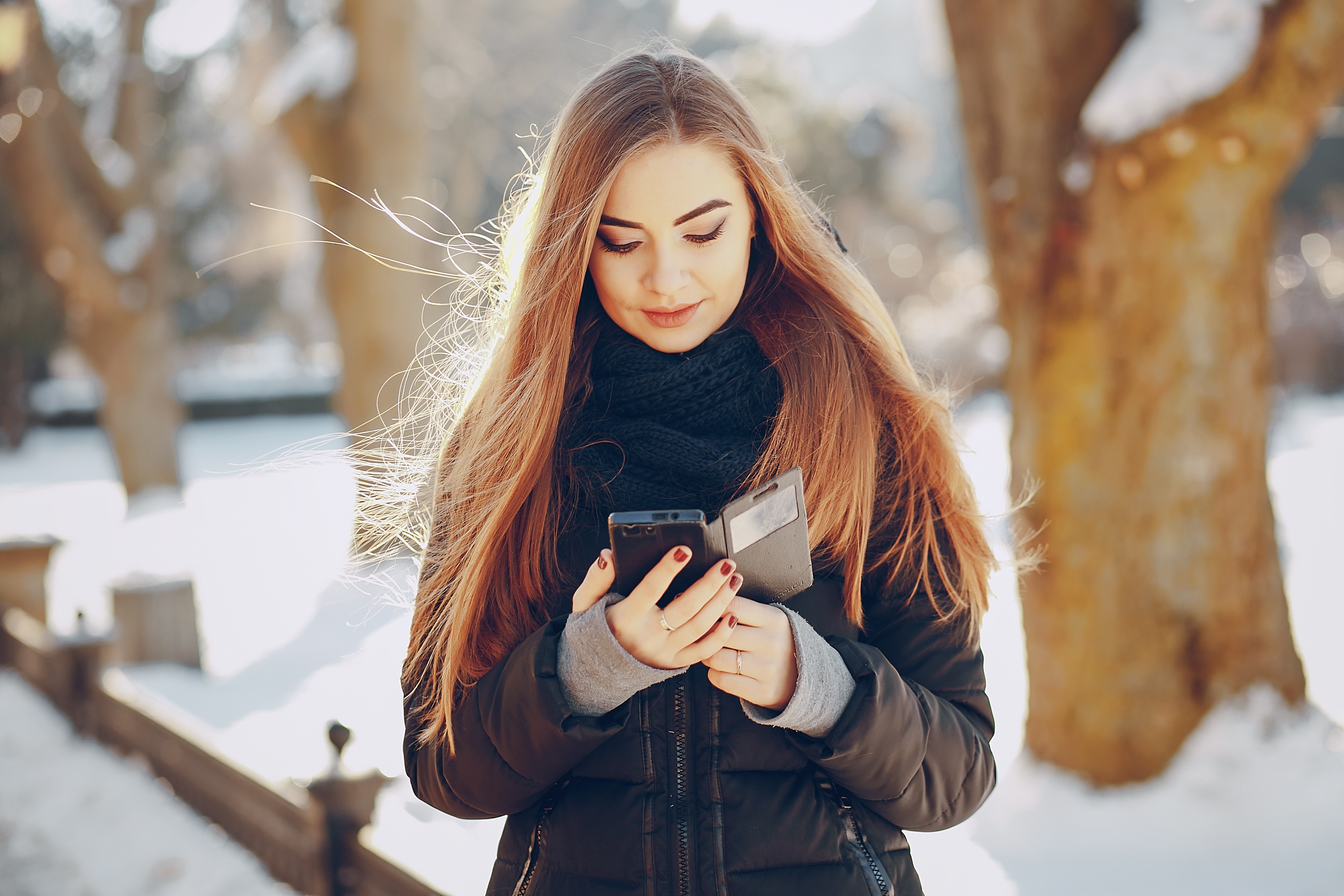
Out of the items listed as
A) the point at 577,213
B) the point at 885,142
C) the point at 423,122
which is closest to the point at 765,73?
the point at 885,142

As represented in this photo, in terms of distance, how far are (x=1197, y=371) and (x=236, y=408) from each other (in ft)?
89.8

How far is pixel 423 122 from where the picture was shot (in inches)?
325

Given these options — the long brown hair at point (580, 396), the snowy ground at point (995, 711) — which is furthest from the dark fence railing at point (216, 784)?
the long brown hair at point (580, 396)

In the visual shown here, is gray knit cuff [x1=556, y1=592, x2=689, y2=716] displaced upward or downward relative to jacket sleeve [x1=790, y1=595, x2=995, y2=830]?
upward

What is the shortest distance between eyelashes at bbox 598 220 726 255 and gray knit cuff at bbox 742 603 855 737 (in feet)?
2.07

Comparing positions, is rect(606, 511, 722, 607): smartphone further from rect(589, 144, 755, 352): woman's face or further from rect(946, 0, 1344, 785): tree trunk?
rect(946, 0, 1344, 785): tree trunk

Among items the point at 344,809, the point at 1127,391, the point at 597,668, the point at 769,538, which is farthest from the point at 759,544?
the point at 1127,391

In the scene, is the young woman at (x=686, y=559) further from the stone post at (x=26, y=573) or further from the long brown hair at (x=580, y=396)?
the stone post at (x=26, y=573)

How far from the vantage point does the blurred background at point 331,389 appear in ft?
12.5

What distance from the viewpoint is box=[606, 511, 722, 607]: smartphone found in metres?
1.33

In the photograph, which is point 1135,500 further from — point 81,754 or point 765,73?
point 765,73

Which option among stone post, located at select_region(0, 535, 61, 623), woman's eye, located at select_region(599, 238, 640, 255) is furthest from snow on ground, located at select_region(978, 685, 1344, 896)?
stone post, located at select_region(0, 535, 61, 623)

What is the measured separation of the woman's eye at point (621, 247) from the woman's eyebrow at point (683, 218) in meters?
0.03

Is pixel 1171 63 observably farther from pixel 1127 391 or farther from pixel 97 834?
pixel 97 834
